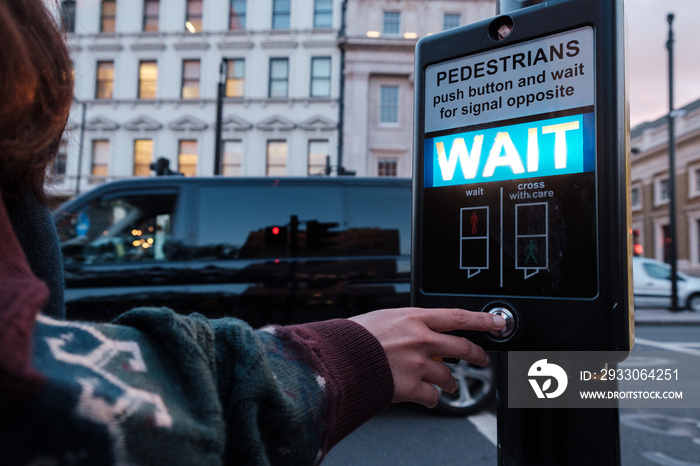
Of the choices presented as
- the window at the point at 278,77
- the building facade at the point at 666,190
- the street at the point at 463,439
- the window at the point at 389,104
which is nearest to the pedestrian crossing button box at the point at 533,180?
the street at the point at 463,439

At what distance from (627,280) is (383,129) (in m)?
19.8

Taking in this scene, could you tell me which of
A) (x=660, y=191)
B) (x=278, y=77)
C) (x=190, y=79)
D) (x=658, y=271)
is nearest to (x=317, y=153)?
(x=278, y=77)

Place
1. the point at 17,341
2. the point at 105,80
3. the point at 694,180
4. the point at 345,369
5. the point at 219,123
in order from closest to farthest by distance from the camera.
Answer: the point at 17,341 < the point at 345,369 < the point at 219,123 < the point at 105,80 < the point at 694,180

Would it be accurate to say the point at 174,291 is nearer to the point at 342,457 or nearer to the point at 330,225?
the point at 330,225

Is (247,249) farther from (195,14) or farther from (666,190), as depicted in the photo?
(666,190)

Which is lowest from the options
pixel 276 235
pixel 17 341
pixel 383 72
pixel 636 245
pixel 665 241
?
pixel 17 341

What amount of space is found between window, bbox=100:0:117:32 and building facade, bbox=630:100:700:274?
24.5m

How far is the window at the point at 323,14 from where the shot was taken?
21031 mm

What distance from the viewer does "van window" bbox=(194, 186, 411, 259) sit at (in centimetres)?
407

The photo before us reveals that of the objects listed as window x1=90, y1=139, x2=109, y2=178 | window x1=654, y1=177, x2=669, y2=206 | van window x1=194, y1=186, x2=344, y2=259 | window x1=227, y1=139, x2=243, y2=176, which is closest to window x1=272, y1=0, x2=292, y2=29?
window x1=227, y1=139, x2=243, y2=176

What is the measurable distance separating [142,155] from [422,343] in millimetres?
21971

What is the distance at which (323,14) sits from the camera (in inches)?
830

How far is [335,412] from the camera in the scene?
2.35ft

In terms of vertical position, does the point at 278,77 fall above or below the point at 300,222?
above
